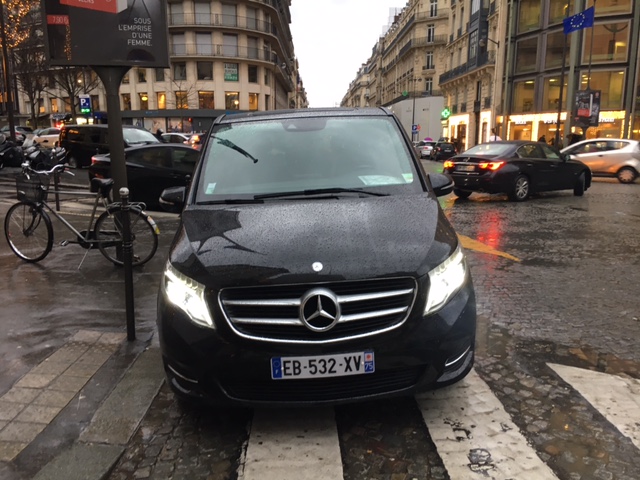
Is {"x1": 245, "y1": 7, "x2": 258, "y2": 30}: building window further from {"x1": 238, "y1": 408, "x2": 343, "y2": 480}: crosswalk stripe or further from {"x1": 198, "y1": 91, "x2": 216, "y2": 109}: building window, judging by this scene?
{"x1": 238, "y1": 408, "x2": 343, "y2": 480}: crosswalk stripe

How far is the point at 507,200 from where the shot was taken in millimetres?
13758

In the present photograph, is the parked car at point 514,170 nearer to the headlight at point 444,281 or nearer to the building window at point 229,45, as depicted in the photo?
the headlight at point 444,281

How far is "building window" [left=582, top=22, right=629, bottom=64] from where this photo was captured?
38375mm

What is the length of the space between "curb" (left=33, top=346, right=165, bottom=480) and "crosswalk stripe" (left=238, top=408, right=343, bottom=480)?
72 cm

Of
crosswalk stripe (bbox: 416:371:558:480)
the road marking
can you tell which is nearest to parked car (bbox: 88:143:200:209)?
the road marking

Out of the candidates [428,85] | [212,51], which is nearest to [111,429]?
[212,51]

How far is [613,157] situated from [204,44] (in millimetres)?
51931

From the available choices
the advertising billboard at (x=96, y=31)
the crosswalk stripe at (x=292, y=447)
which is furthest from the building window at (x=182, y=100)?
the crosswalk stripe at (x=292, y=447)

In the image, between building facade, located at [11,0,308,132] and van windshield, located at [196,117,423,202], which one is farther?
building facade, located at [11,0,308,132]

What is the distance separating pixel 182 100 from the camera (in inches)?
2336

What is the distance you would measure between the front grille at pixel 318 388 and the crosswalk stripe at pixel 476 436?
1.41 feet

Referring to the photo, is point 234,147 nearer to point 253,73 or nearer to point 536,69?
point 536,69

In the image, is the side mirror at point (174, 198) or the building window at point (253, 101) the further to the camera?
the building window at point (253, 101)

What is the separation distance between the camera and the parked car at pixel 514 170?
42.6 feet
